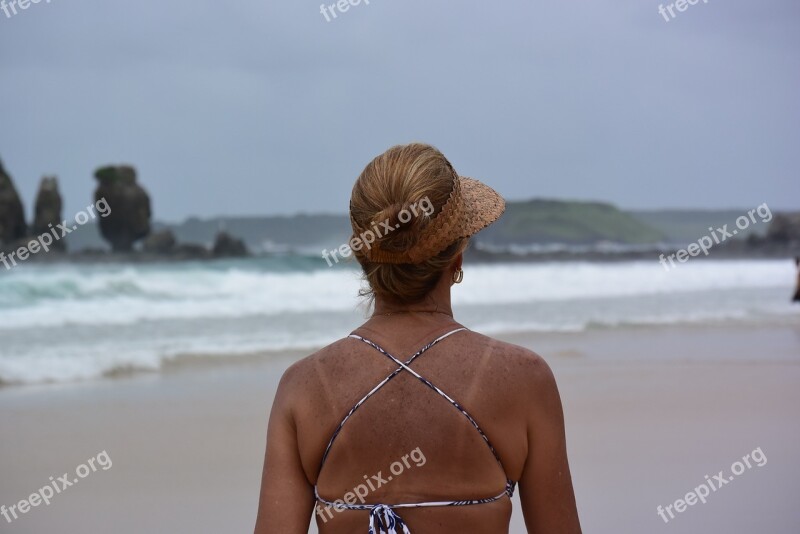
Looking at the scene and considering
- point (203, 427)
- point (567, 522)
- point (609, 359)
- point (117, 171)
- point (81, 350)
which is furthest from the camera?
point (117, 171)

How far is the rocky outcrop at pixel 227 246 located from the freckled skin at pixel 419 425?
128 feet

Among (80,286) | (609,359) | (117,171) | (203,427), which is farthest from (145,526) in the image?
(117,171)

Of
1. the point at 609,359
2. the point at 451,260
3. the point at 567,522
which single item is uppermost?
the point at 451,260

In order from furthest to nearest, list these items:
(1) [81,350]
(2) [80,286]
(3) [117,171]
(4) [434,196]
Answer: (3) [117,171] → (2) [80,286] → (1) [81,350] → (4) [434,196]

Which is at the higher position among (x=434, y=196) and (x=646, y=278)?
(x=434, y=196)

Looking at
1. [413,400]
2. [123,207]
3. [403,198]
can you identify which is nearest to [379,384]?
[413,400]

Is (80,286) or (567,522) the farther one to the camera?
(80,286)

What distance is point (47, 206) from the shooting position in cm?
5384

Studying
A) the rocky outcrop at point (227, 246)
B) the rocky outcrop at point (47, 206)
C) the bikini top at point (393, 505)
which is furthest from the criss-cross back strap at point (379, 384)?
the rocky outcrop at point (47, 206)

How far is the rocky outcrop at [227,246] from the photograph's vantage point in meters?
40.7

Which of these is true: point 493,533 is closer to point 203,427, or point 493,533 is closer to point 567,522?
point 567,522

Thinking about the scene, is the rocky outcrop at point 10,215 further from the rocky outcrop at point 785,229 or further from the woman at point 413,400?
the woman at point 413,400

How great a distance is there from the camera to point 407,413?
162 centimetres

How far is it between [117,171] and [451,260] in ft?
178
